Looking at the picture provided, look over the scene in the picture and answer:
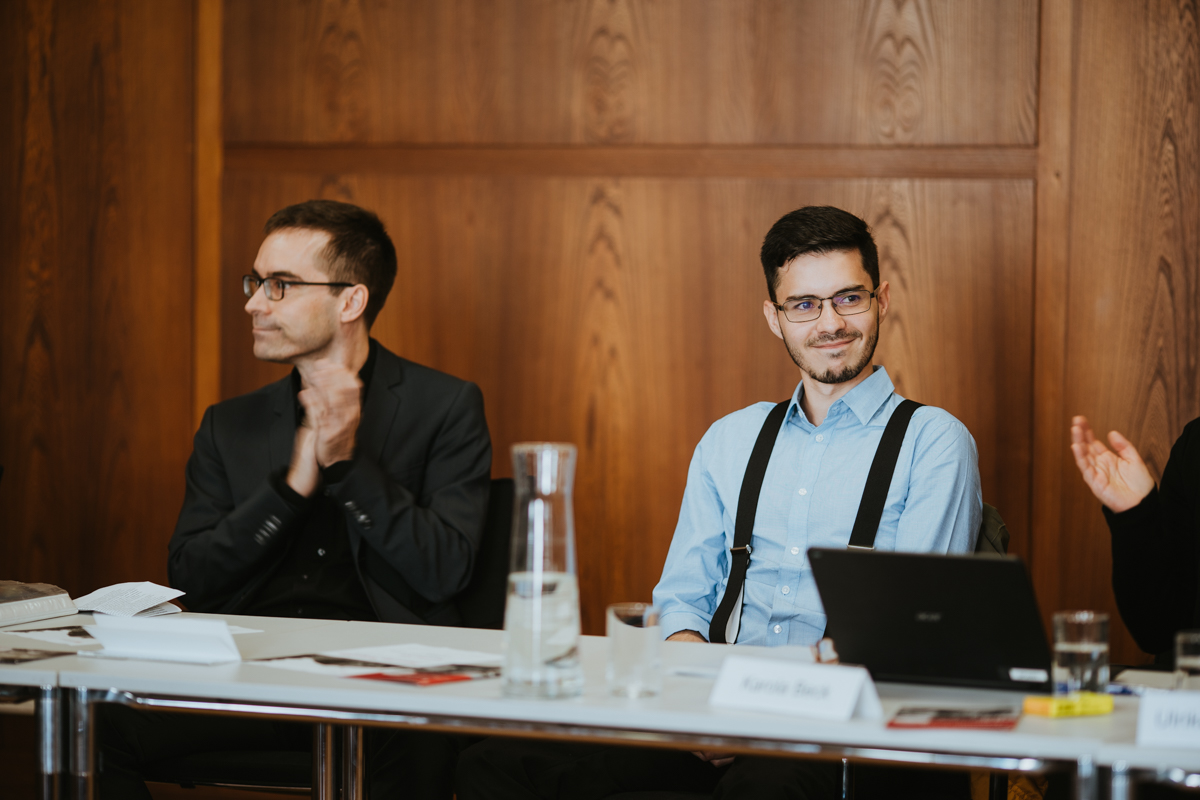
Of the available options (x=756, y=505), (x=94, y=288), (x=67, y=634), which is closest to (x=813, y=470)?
(x=756, y=505)

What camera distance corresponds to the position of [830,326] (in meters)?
2.24

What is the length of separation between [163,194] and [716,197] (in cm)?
179

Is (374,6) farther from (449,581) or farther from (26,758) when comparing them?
(26,758)

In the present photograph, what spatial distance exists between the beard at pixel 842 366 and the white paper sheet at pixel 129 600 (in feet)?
4.33

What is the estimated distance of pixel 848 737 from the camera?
1.23 meters

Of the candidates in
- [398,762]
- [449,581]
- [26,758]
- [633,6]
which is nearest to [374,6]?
[633,6]

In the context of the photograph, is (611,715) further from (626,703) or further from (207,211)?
(207,211)

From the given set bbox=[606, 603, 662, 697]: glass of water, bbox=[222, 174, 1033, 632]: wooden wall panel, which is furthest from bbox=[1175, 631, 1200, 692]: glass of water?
bbox=[222, 174, 1033, 632]: wooden wall panel

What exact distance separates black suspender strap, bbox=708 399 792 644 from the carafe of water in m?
0.82

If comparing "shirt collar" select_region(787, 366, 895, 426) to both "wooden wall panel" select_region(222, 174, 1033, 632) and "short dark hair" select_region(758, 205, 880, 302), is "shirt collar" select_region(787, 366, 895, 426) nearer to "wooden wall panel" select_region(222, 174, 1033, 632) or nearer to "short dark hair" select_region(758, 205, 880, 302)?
"short dark hair" select_region(758, 205, 880, 302)

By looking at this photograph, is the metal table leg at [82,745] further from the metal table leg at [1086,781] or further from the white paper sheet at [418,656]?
the metal table leg at [1086,781]

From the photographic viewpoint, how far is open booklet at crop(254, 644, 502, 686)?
1488 millimetres

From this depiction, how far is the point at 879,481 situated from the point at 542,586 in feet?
3.23

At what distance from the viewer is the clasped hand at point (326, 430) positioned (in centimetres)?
232
